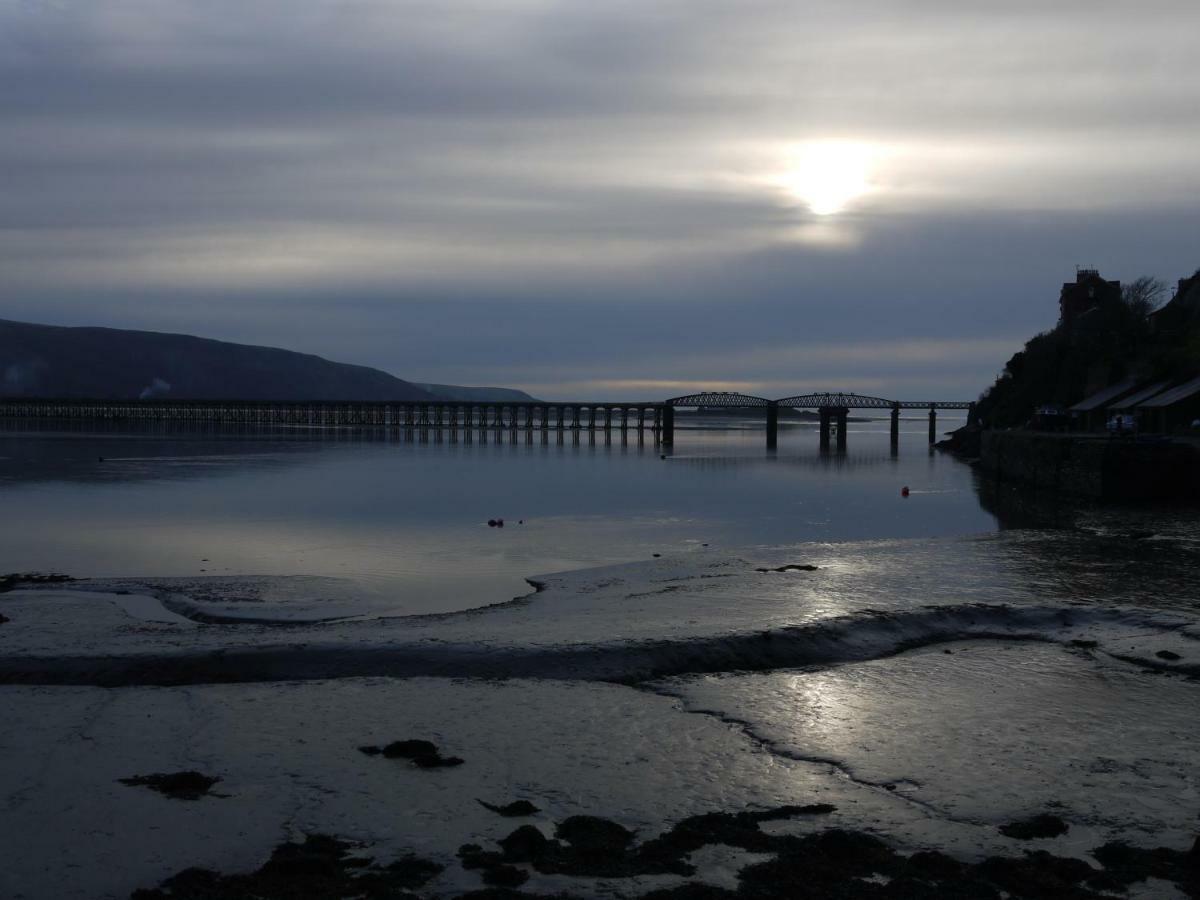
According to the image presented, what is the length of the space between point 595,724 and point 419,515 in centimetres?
2539

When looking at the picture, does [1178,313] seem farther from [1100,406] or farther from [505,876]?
[505,876]

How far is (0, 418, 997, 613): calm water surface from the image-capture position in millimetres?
23344

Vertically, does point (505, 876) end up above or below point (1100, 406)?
below

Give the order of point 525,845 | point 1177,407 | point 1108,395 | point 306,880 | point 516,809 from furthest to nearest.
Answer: point 1108,395, point 1177,407, point 516,809, point 525,845, point 306,880

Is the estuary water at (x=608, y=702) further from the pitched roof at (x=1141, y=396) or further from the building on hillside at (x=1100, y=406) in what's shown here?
the building on hillside at (x=1100, y=406)

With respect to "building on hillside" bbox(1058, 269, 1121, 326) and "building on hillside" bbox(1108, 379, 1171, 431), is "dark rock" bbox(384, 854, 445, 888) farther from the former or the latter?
"building on hillside" bbox(1058, 269, 1121, 326)

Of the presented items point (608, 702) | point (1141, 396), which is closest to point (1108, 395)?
point (1141, 396)

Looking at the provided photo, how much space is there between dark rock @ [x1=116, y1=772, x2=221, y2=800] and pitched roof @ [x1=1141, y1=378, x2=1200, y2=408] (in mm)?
47580

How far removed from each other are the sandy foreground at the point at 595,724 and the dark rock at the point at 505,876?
0.44 feet

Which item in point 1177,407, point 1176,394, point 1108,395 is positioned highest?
point 1108,395

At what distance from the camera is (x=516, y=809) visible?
8.45 m

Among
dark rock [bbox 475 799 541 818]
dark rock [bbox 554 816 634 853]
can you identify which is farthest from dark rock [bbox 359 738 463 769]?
dark rock [bbox 554 816 634 853]

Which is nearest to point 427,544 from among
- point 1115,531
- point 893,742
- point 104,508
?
point 104,508

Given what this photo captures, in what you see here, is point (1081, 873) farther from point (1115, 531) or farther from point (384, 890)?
point (1115, 531)
